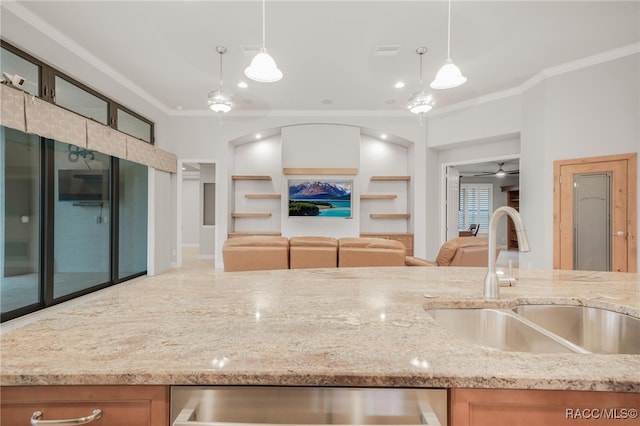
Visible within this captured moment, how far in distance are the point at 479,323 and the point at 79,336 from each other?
1336 millimetres

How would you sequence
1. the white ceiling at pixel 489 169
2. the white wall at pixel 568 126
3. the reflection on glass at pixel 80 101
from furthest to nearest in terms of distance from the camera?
the white ceiling at pixel 489 169, the white wall at pixel 568 126, the reflection on glass at pixel 80 101

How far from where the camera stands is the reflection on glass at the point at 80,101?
359cm

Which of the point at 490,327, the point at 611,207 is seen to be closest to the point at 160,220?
the point at 490,327

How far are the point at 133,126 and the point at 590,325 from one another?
616 cm

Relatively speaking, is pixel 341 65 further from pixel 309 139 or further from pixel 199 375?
pixel 199 375

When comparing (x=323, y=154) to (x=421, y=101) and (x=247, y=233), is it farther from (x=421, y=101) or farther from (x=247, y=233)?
(x=421, y=101)

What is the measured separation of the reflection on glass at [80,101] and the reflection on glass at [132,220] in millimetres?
827

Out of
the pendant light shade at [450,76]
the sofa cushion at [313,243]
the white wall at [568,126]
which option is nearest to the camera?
the pendant light shade at [450,76]

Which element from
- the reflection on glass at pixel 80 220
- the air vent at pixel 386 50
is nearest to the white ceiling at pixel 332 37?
the air vent at pixel 386 50

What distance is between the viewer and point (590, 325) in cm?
117

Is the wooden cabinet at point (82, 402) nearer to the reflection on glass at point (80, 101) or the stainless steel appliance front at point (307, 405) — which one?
the stainless steel appliance front at point (307, 405)

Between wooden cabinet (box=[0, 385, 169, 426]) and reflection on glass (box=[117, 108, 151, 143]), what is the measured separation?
513 centimetres

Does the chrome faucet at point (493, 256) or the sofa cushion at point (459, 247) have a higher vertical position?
the chrome faucet at point (493, 256)

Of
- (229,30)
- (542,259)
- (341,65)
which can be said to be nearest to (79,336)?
(229,30)
